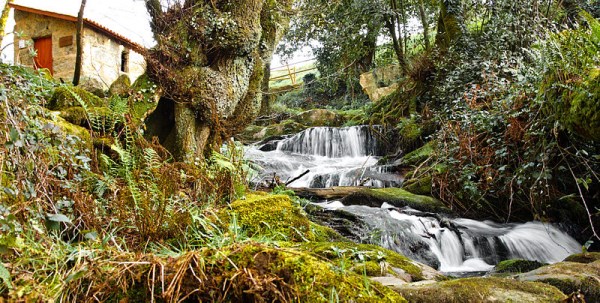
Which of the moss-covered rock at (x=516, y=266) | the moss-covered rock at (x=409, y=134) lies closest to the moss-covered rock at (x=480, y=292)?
the moss-covered rock at (x=516, y=266)

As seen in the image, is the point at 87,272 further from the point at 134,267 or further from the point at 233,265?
the point at 233,265

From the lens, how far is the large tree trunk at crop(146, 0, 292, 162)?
19.9ft

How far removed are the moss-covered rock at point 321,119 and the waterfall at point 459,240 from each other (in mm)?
10272

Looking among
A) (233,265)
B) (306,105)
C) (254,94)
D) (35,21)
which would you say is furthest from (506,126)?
(35,21)

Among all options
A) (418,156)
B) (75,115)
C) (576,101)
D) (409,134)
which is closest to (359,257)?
(576,101)

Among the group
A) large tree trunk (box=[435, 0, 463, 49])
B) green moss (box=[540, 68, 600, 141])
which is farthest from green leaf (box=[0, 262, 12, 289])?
large tree trunk (box=[435, 0, 463, 49])

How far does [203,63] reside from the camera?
6316 millimetres

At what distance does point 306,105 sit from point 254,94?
15768 mm

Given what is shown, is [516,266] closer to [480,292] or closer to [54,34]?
[480,292]

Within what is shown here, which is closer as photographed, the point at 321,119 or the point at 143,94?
the point at 143,94

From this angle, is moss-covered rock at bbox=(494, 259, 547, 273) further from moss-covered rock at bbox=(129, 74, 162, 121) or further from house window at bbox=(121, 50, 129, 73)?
house window at bbox=(121, 50, 129, 73)

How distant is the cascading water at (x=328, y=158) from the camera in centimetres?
1006

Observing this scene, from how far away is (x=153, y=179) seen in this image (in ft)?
11.7

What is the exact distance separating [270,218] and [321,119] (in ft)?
45.1
